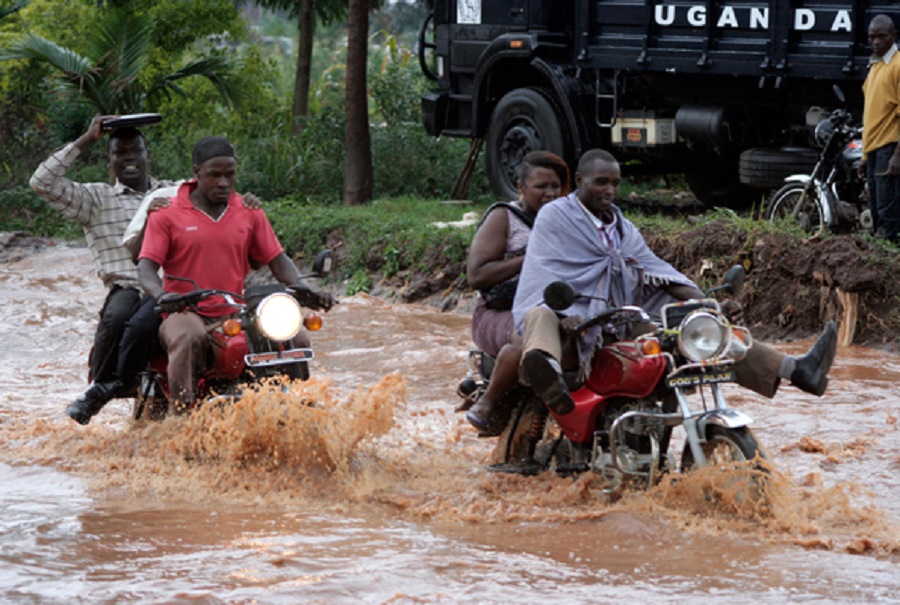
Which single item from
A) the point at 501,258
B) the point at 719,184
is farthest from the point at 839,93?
the point at 501,258

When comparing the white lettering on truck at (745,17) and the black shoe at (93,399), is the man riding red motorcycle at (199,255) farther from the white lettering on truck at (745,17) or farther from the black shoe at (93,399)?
the white lettering on truck at (745,17)

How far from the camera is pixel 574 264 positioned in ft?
20.2

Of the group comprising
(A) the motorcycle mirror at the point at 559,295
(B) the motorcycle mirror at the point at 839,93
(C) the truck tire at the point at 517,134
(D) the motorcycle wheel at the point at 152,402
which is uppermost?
(B) the motorcycle mirror at the point at 839,93

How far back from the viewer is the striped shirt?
7.54m

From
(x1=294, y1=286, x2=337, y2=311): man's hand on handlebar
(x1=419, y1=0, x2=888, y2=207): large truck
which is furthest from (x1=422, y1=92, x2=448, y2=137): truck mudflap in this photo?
(x1=294, y1=286, x2=337, y2=311): man's hand on handlebar

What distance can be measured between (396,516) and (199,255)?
5.63 feet

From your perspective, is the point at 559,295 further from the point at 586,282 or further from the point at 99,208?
the point at 99,208

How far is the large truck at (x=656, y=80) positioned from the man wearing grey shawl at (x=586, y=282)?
21.4 feet

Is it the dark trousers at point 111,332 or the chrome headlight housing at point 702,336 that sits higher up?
the chrome headlight housing at point 702,336

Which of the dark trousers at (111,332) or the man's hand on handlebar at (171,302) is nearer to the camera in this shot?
the man's hand on handlebar at (171,302)

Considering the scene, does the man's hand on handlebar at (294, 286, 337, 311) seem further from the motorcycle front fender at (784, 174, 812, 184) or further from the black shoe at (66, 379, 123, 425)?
the motorcycle front fender at (784, 174, 812, 184)

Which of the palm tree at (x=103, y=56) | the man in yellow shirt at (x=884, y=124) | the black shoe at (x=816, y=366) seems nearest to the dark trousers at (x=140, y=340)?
the black shoe at (x=816, y=366)

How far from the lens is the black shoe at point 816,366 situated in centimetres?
560

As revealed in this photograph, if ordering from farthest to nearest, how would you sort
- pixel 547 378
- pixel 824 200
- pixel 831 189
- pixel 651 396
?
pixel 831 189 < pixel 824 200 < pixel 651 396 < pixel 547 378
